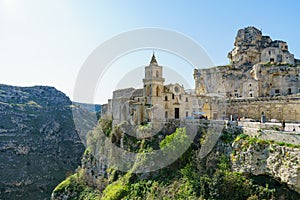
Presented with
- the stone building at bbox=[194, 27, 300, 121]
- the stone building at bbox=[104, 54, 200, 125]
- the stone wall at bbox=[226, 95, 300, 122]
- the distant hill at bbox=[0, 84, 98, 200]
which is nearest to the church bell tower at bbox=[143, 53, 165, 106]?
the stone building at bbox=[104, 54, 200, 125]

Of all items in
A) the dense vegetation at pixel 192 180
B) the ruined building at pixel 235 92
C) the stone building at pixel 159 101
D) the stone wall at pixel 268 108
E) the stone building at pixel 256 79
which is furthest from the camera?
the stone building at pixel 159 101

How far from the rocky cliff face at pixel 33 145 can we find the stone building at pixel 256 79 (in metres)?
56.1

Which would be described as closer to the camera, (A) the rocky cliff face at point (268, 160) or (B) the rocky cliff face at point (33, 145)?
(A) the rocky cliff face at point (268, 160)

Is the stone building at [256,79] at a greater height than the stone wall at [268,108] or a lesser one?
greater

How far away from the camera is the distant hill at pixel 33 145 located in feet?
271

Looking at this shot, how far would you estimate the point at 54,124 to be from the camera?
11831 cm

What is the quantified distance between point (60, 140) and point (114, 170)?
80.9m

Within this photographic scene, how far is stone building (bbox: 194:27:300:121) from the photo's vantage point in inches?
1437

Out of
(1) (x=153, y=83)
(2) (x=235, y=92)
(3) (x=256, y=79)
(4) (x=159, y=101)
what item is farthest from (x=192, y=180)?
(2) (x=235, y=92)

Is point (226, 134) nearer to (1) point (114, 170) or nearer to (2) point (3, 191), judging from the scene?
(1) point (114, 170)

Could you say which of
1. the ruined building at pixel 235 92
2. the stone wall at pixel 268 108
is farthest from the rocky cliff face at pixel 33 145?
the stone wall at pixel 268 108

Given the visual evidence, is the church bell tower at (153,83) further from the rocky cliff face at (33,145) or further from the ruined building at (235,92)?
the rocky cliff face at (33,145)

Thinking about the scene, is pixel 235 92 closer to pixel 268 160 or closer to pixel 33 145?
pixel 268 160

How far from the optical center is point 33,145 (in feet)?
342
